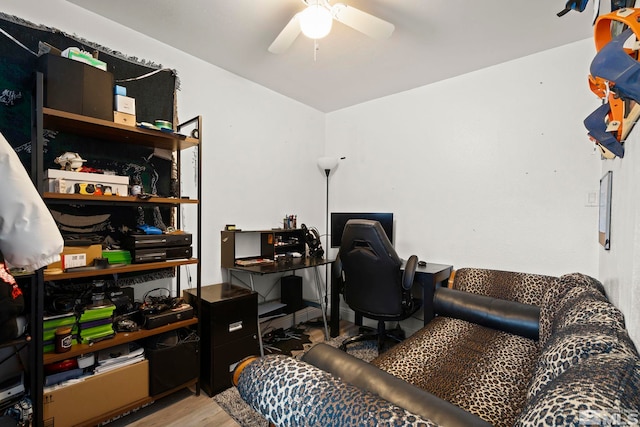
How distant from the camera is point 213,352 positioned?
191 centimetres

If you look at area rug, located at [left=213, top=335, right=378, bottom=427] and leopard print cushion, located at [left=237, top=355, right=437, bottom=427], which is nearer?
leopard print cushion, located at [left=237, top=355, right=437, bottom=427]

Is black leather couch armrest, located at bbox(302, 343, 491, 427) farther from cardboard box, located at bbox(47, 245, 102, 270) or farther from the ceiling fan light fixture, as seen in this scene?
the ceiling fan light fixture

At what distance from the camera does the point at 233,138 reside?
264cm

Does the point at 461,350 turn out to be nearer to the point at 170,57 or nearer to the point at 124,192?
the point at 124,192

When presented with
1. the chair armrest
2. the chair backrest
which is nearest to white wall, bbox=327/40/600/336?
the chair armrest

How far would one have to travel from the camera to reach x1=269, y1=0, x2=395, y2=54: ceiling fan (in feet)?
4.75

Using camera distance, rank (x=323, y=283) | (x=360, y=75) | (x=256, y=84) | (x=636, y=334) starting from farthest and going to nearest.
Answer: (x=323, y=283)
(x=256, y=84)
(x=360, y=75)
(x=636, y=334)

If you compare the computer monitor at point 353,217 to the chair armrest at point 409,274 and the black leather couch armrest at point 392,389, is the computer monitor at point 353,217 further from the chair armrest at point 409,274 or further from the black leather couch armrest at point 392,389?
the black leather couch armrest at point 392,389

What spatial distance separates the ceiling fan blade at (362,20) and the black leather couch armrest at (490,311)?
1.80 metres

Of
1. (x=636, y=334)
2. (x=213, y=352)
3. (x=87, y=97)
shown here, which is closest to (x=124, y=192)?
(x=87, y=97)

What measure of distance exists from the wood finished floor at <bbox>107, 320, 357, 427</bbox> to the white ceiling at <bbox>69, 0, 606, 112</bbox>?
2500 mm

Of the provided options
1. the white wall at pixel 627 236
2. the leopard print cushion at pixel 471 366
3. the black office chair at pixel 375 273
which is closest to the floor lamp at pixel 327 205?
the black office chair at pixel 375 273

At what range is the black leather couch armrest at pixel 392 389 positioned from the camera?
29.7 inches

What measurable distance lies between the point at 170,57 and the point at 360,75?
160 centimetres
